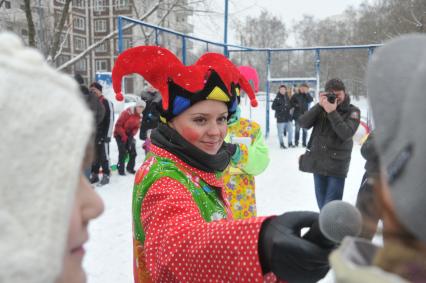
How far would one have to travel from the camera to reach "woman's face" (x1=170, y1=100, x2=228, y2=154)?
1773 millimetres

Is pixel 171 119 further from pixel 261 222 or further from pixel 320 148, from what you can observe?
pixel 320 148

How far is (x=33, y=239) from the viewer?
0.69 metres

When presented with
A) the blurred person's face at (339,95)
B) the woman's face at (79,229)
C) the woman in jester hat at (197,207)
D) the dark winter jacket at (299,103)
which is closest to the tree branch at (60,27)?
the dark winter jacket at (299,103)

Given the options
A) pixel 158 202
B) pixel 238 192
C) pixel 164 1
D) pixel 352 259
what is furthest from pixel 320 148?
pixel 164 1

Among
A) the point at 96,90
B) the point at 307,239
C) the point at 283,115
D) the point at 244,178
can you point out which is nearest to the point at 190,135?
the point at 307,239

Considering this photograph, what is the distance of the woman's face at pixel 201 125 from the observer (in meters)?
1.77

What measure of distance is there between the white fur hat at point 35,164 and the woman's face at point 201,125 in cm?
104

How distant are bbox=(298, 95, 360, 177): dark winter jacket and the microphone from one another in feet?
10.7

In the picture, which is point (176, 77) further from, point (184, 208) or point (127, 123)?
point (127, 123)

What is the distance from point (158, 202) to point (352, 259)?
799 mm

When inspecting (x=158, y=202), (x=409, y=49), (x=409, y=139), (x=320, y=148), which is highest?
(x=409, y=49)

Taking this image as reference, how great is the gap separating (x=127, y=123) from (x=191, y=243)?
6451 mm

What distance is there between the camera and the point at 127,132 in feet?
24.2

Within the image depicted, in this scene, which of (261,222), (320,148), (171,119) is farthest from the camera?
(320,148)
